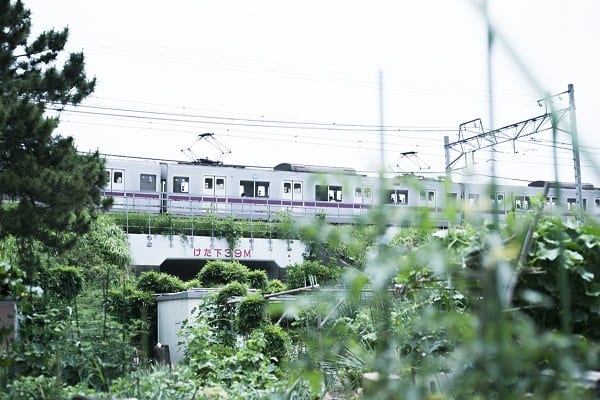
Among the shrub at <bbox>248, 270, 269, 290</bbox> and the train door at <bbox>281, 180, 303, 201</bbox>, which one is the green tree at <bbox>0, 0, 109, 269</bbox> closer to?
the shrub at <bbox>248, 270, 269, 290</bbox>

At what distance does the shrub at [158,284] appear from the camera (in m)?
16.2

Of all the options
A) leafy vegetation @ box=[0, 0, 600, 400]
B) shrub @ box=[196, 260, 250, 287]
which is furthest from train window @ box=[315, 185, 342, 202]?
shrub @ box=[196, 260, 250, 287]

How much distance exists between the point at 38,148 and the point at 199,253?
48.9ft

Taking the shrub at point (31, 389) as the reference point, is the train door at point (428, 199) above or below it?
above

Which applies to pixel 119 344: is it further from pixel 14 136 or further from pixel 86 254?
pixel 86 254

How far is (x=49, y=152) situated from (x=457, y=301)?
819cm

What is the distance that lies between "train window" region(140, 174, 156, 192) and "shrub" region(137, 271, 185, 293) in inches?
351

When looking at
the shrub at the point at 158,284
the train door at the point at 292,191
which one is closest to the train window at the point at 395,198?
the shrub at the point at 158,284

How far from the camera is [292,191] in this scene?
27.1 metres

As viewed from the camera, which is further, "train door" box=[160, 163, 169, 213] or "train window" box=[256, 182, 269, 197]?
"train window" box=[256, 182, 269, 197]

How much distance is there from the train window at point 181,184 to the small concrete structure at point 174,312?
10.9 metres

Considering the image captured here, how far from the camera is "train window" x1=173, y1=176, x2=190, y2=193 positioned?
25.5 meters

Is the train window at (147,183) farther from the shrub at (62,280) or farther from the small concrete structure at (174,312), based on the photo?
the small concrete structure at (174,312)

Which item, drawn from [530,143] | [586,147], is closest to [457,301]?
[586,147]
